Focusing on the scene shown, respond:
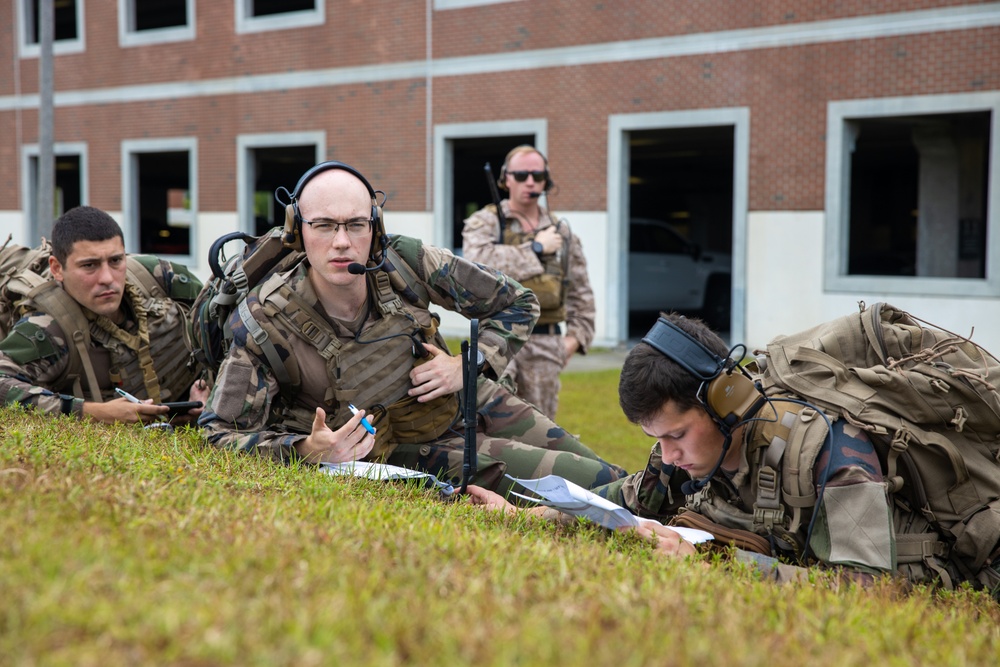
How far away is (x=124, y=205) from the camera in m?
23.1

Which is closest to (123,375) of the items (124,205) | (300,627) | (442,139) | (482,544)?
(482,544)

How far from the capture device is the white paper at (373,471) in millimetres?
4430

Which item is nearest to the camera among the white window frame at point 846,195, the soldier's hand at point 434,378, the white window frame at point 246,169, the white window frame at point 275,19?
the soldier's hand at point 434,378

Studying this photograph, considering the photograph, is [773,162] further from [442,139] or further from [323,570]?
[323,570]

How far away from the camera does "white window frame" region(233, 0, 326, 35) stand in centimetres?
2028

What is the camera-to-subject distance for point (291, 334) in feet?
15.8

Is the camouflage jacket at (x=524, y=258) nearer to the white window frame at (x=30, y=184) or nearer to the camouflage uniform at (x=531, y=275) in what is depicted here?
the camouflage uniform at (x=531, y=275)

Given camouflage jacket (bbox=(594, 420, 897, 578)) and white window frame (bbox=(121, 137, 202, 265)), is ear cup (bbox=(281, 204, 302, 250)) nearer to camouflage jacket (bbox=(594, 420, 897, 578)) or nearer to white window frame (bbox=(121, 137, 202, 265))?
camouflage jacket (bbox=(594, 420, 897, 578))

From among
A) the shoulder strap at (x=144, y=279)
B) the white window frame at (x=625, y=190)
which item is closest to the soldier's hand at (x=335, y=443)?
the shoulder strap at (x=144, y=279)

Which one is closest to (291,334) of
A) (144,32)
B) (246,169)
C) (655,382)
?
(655,382)

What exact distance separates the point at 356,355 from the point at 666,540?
183cm

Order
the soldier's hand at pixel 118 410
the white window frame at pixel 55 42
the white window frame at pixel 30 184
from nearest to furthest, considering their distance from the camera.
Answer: the soldier's hand at pixel 118 410 → the white window frame at pixel 55 42 → the white window frame at pixel 30 184

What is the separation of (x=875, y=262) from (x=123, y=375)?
21179mm

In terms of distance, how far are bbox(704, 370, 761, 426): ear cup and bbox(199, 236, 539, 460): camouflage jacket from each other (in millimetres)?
1821
